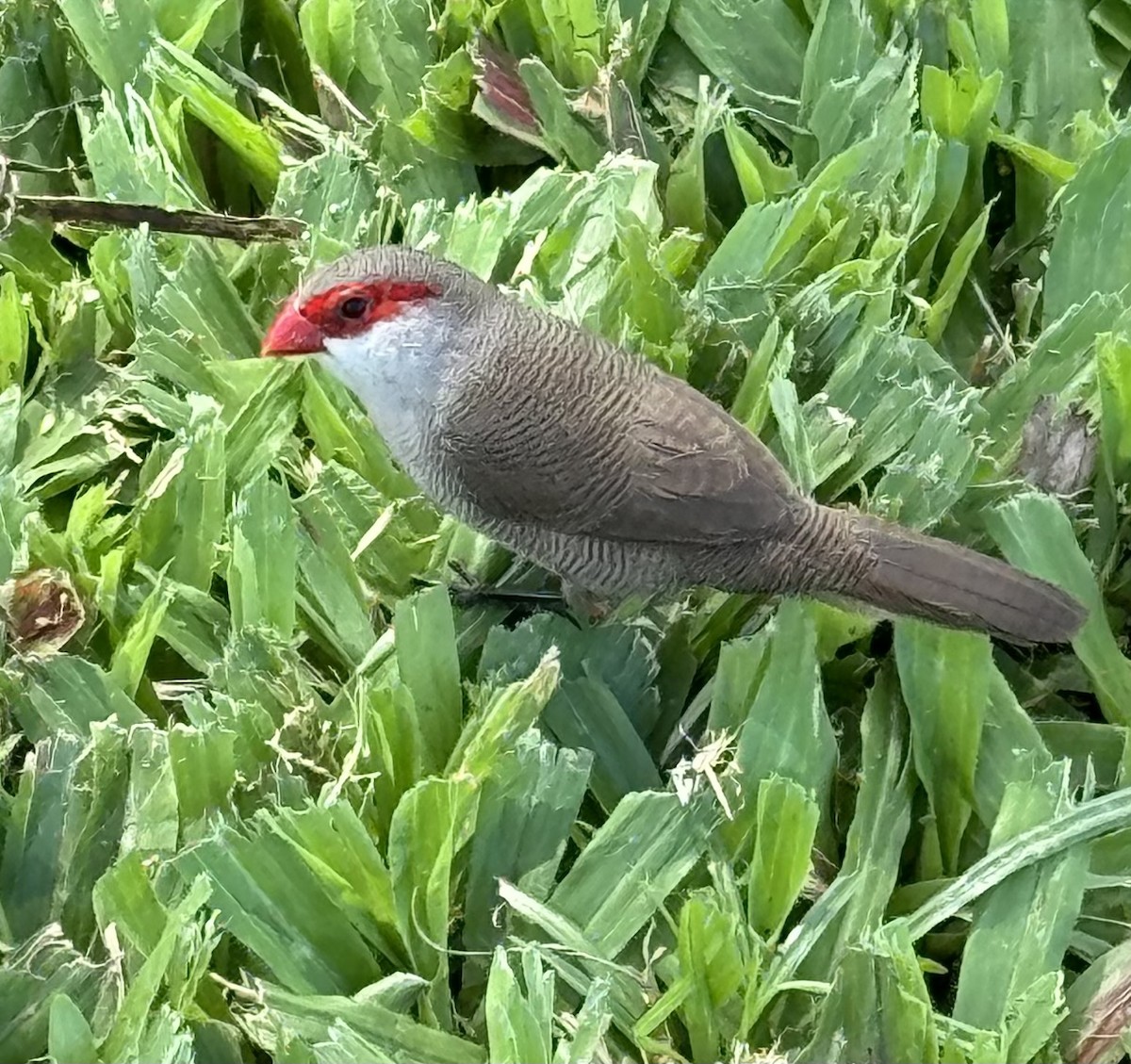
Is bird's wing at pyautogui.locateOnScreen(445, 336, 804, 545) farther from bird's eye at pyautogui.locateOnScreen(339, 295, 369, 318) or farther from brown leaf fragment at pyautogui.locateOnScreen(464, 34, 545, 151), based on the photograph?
brown leaf fragment at pyautogui.locateOnScreen(464, 34, 545, 151)

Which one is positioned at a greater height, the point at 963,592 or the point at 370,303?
the point at 370,303

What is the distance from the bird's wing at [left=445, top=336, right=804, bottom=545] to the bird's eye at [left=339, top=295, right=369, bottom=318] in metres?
0.13

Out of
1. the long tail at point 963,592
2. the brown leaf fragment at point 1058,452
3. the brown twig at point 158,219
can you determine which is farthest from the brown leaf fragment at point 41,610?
the brown leaf fragment at point 1058,452

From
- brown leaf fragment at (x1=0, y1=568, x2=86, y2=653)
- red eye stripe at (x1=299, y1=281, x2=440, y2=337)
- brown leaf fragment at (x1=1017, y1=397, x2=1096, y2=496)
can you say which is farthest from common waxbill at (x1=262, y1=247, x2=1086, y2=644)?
brown leaf fragment at (x1=0, y1=568, x2=86, y2=653)

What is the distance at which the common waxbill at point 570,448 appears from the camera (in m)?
1.08

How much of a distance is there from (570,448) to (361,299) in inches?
9.8

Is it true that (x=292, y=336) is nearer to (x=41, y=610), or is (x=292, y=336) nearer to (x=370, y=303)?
(x=370, y=303)

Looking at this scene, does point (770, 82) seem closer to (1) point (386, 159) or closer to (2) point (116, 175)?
(1) point (386, 159)

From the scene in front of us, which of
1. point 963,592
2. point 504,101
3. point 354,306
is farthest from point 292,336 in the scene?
point 963,592

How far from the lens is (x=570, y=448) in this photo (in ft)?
3.60

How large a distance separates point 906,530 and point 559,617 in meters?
0.34

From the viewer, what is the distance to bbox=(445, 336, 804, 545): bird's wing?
1086 mm

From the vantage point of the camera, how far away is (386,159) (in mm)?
1397

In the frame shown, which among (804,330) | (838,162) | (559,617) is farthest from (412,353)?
(838,162)
